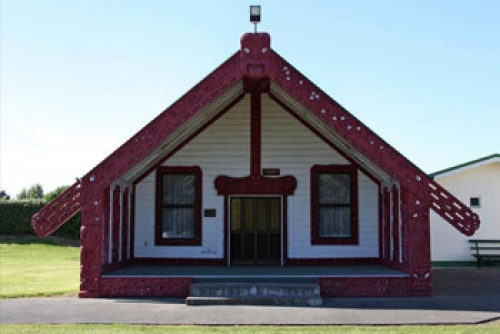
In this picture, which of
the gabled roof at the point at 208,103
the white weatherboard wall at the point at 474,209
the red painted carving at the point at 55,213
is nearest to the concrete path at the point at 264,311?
the red painted carving at the point at 55,213

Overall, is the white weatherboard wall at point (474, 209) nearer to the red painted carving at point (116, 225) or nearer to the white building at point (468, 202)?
the white building at point (468, 202)

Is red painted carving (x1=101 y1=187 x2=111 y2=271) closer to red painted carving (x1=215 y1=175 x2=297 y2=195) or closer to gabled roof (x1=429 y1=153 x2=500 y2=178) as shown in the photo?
red painted carving (x1=215 y1=175 x2=297 y2=195)

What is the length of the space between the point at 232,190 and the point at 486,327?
7.59 metres

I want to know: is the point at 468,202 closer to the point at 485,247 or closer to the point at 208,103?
the point at 485,247

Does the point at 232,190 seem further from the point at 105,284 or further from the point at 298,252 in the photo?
the point at 105,284

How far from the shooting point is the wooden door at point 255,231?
48.0 feet

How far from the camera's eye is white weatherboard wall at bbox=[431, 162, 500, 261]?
1862cm

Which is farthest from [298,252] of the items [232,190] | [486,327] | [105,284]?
[486,327]

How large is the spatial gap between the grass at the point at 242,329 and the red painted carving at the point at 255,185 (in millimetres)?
6302

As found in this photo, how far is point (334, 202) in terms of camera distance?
14.7 m

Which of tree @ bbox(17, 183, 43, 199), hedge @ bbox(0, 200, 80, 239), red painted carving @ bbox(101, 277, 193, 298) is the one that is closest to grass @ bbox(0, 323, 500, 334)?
red painted carving @ bbox(101, 277, 193, 298)

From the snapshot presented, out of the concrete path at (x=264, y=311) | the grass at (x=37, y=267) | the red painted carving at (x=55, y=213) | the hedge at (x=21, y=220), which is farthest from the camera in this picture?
the hedge at (x=21, y=220)

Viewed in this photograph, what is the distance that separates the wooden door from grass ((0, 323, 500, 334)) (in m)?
6.08

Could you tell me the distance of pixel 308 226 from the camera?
14602mm
